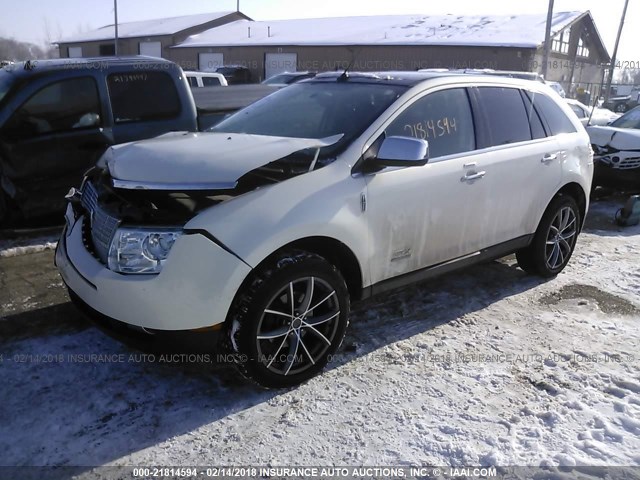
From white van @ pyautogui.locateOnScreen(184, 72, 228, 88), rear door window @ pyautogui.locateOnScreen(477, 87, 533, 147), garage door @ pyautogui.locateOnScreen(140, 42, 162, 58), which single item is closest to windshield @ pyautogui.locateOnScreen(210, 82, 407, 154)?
rear door window @ pyautogui.locateOnScreen(477, 87, 533, 147)

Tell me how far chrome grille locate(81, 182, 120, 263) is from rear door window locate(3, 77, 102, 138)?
92.4 inches

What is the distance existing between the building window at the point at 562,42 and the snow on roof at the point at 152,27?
2699 cm

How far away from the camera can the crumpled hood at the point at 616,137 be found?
320 inches

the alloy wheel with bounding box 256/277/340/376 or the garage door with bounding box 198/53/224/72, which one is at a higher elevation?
the garage door with bounding box 198/53/224/72

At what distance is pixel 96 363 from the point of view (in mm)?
3391

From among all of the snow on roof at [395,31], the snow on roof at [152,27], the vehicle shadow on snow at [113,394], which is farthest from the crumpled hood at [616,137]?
the snow on roof at [152,27]

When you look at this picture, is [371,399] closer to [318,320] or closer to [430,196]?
[318,320]

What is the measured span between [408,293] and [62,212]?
3551mm

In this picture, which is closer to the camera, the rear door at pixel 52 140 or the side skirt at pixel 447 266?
the side skirt at pixel 447 266

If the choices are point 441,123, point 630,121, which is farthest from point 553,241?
point 630,121

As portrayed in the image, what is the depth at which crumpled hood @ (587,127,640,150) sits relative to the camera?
812 centimetres

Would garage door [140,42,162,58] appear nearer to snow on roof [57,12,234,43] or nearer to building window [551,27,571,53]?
snow on roof [57,12,234,43]

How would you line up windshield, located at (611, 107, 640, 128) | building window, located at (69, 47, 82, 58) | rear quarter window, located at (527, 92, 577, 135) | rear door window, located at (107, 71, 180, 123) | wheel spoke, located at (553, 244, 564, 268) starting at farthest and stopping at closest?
building window, located at (69, 47, 82, 58), windshield, located at (611, 107, 640, 128), rear door window, located at (107, 71, 180, 123), wheel spoke, located at (553, 244, 564, 268), rear quarter window, located at (527, 92, 577, 135)

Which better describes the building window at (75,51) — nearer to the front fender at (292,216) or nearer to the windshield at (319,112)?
the windshield at (319,112)
